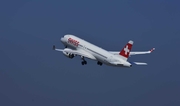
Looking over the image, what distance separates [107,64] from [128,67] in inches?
368

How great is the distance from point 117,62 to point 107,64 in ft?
18.7

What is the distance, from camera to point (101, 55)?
199750 millimetres

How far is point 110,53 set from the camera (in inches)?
7849

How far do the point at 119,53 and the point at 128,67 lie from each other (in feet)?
26.4

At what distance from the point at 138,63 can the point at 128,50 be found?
5204mm

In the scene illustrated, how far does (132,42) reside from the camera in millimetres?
195500

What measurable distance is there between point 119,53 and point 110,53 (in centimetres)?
303

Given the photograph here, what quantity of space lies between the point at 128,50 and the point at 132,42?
9.03 feet

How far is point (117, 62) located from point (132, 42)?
7743 mm

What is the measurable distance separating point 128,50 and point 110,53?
6.90 meters

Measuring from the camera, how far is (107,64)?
7820 inches

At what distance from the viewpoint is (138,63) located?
633ft

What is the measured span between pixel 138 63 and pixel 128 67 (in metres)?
3.60
